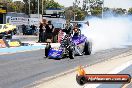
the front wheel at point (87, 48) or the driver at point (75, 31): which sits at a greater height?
the driver at point (75, 31)

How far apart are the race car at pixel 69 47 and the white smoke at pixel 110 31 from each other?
30.7ft

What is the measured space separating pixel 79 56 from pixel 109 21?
61.6 ft

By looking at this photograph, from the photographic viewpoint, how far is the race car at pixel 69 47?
21303 mm

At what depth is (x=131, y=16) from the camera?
4397 centimetres

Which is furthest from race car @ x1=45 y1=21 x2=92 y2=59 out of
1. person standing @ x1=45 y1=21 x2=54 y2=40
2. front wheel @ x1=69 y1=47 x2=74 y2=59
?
person standing @ x1=45 y1=21 x2=54 y2=40

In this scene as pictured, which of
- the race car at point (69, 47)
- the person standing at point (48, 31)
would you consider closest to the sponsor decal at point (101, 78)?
the race car at point (69, 47)

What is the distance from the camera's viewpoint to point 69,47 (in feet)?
71.1

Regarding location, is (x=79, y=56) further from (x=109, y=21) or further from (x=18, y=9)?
(x=18, y=9)

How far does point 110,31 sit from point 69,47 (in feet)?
64.3

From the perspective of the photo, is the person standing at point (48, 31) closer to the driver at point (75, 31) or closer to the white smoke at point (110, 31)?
the white smoke at point (110, 31)

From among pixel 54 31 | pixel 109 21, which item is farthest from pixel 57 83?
pixel 109 21

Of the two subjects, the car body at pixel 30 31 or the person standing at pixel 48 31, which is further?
the car body at pixel 30 31

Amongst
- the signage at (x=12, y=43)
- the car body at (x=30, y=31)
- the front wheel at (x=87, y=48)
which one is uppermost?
the front wheel at (x=87, y=48)

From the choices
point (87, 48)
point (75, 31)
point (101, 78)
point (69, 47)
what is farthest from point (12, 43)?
point (101, 78)
